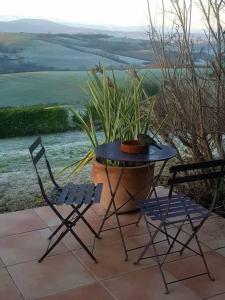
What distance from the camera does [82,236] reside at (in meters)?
3.45

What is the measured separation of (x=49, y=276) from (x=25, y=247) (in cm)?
49

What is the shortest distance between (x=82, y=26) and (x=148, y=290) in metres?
5.71

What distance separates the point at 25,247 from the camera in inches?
128

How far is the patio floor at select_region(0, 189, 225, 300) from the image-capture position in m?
2.65

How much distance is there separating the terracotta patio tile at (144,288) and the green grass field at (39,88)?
5466 millimetres

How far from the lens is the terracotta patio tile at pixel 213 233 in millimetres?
3338

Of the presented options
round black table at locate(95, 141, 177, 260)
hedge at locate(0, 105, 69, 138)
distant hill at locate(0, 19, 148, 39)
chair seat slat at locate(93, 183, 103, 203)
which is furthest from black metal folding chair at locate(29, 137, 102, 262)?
hedge at locate(0, 105, 69, 138)

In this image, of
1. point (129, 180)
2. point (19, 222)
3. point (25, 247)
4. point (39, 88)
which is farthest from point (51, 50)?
point (25, 247)

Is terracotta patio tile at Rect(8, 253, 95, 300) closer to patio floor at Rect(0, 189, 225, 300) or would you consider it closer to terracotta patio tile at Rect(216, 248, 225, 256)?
patio floor at Rect(0, 189, 225, 300)

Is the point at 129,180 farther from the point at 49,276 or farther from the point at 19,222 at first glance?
the point at 49,276

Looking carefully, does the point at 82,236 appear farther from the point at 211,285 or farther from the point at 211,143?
the point at 211,143

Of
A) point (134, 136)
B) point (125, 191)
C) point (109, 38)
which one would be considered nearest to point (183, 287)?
point (125, 191)

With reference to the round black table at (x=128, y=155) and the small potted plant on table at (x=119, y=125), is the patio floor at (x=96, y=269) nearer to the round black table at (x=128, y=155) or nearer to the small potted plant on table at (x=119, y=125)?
the round black table at (x=128, y=155)

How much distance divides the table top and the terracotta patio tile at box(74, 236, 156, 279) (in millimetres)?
658
